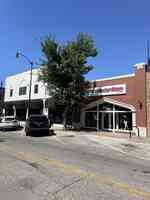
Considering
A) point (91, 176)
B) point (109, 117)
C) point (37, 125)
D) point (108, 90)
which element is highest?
point (108, 90)

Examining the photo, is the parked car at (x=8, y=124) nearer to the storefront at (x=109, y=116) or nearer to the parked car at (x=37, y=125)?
the parked car at (x=37, y=125)

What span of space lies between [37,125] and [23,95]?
19448 millimetres

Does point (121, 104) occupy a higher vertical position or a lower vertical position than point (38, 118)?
higher

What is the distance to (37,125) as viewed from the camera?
20234mm

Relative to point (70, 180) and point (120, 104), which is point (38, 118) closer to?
point (120, 104)

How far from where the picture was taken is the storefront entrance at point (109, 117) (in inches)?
896

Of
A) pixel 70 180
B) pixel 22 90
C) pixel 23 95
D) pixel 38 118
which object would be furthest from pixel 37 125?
pixel 22 90

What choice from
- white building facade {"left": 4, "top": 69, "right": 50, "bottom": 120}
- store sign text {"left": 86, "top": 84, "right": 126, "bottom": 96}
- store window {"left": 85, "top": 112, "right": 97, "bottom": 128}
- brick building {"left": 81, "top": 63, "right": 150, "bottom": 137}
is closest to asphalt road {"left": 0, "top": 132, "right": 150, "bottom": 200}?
brick building {"left": 81, "top": 63, "right": 150, "bottom": 137}

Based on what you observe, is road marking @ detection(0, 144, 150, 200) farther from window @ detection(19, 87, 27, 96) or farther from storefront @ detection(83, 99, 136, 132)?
window @ detection(19, 87, 27, 96)

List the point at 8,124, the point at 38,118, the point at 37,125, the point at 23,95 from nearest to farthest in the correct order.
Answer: the point at 37,125
the point at 38,118
the point at 8,124
the point at 23,95

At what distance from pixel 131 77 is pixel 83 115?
312 inches

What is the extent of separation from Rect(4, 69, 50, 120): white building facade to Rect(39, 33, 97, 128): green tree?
6837 mm

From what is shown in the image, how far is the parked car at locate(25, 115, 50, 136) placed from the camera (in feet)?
66.1

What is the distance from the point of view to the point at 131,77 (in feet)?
74.1
